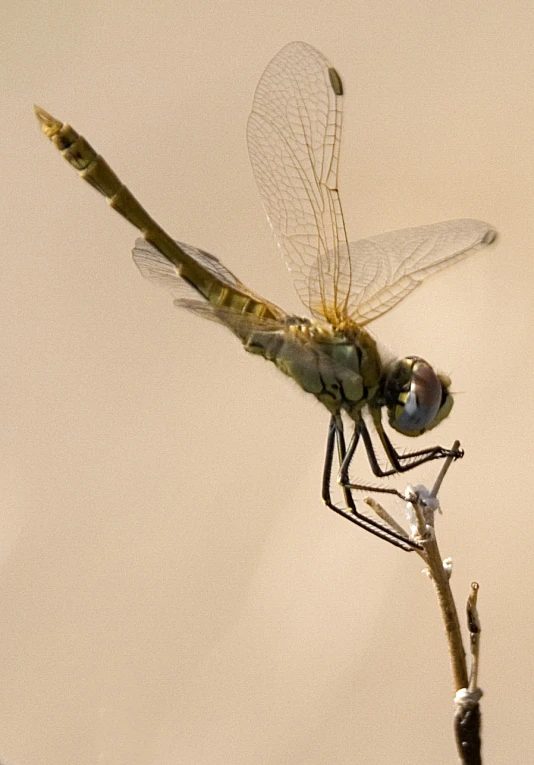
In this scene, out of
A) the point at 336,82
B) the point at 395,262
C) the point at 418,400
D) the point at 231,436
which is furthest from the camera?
the point at 231,436

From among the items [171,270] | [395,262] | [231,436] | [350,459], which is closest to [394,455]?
[350,459]

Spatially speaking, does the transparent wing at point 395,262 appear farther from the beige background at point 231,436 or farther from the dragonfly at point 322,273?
the beige background at point 231,436

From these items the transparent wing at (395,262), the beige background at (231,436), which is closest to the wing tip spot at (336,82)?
the transparent wing at (395,262)

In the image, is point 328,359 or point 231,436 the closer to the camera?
point 328,359

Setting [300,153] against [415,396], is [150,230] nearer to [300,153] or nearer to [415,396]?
[300,153]

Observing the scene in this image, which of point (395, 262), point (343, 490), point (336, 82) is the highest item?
point (336, 82)

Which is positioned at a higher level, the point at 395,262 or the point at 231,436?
the point at 395,262

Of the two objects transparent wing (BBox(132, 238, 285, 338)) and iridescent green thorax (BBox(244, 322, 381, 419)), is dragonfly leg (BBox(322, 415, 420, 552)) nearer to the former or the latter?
iridescent green thorax (BBox(244, 322, 381, 419))

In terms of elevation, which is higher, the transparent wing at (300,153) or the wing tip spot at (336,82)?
the wing tip spot at (336,82)

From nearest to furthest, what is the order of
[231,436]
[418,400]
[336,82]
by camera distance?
[418,400] < [336,82] < [231,436]
